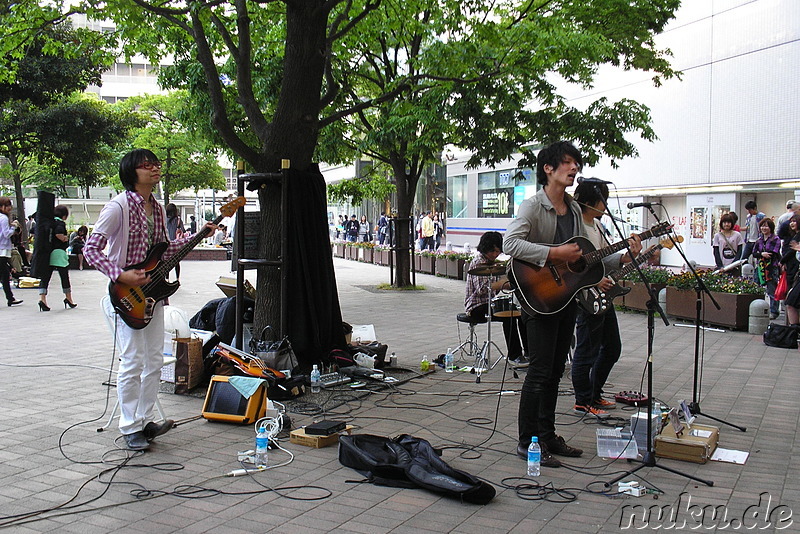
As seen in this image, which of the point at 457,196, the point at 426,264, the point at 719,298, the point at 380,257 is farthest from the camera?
the point at 457,196

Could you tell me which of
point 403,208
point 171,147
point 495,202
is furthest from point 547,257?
point 171,147

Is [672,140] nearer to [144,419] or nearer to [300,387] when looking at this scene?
[300,387]

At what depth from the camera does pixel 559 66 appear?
14195 millimetres

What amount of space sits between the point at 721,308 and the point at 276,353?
7.45 meters

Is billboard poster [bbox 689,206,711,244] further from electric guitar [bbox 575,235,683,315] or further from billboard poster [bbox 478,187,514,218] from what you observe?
electric guitar [bbox 575,235,683,315]

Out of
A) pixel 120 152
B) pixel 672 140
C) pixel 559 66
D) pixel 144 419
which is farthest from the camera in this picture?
pixel 120 152

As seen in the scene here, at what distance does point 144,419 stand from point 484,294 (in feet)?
13.7

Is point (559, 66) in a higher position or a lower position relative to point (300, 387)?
higher

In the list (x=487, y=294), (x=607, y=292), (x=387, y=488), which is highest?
(x=607, y=292)

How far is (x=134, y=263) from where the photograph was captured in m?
5.39

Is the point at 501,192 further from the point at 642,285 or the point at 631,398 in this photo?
the point at 631,398

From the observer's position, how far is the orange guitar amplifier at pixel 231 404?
6.00m

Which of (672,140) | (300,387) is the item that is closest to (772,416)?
(300,387)

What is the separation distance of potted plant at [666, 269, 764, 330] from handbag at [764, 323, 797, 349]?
3.74 feet
